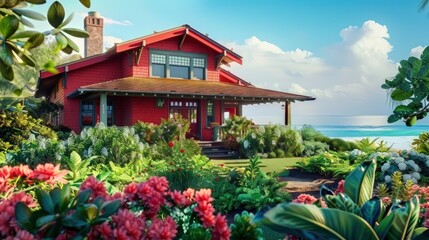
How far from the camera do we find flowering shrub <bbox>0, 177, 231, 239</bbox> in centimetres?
171

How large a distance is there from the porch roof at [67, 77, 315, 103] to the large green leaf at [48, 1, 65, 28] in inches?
609

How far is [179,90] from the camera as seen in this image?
18203 mm

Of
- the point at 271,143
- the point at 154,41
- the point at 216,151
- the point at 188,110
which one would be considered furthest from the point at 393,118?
the point at 188,110

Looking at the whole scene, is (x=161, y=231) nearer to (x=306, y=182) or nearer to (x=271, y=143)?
(x=306, y=182)

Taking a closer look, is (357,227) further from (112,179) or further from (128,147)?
(128,147)

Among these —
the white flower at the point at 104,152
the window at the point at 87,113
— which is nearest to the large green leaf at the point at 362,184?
the white flower at the point at 104,152

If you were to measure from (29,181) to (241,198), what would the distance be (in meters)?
4.57

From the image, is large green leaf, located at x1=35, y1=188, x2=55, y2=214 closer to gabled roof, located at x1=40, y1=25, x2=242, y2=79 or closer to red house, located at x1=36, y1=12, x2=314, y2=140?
red house, located at x1=36, y1=12, x2=314, y2=140

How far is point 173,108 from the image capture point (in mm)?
21078

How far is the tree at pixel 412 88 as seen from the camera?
8.28 ft

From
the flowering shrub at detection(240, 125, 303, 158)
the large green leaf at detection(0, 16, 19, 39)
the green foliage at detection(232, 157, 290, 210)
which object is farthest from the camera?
the flowering shrub at detection(240, 125, 303, 158)

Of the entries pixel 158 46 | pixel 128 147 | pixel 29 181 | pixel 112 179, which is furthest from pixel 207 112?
pixel 29 181

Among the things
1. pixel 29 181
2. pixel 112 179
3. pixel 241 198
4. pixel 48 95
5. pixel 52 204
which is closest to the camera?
pixel 52 204

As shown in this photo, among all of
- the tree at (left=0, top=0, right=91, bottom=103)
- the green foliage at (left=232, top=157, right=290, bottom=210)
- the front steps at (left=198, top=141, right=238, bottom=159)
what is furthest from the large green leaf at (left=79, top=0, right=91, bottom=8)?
the front steps at (left=198, top=141, right=238, bottom=159)
